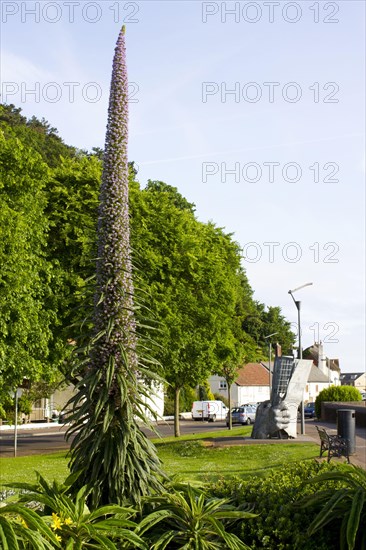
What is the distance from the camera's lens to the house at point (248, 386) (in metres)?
102

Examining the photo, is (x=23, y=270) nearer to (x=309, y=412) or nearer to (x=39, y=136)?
(x=39, y=136)

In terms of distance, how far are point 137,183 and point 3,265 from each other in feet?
32.5

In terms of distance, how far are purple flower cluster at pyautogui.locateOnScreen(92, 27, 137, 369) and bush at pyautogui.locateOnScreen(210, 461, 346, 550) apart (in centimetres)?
194

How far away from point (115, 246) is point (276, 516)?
11.1ft

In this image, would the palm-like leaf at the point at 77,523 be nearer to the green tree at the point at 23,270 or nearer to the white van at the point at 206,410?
the green tree at the point at 23,270

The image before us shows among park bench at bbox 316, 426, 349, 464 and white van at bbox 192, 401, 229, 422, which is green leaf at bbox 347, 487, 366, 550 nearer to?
park bench at bbox 316, 426, 349, 464

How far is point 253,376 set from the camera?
106 meters

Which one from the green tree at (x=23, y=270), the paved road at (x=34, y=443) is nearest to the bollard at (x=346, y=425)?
the paved road at (x=34, y=443)

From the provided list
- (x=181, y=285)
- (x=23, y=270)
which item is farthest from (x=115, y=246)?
(x=181, y=285)

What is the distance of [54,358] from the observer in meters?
30.5

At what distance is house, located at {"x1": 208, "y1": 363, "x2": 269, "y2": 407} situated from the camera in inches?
4033

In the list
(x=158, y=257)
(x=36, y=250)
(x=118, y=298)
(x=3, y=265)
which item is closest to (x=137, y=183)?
(x=158, y=257)

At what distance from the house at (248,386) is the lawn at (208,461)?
232 ft

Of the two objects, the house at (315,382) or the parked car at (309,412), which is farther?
the house at (315,382)
